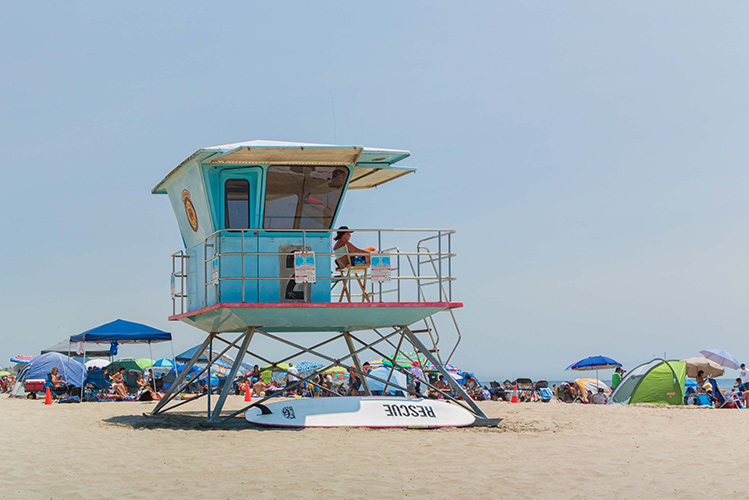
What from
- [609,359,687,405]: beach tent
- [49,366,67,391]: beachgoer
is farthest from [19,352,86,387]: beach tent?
[609,359,687,405]: beach tent

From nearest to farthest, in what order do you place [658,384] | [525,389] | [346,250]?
[346,250]
[658,384]
[525,389]

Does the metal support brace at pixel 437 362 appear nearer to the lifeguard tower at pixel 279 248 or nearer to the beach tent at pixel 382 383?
the lifeguard tower at pixel 279 248

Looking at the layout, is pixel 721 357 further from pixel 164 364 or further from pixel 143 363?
pixel 143 363

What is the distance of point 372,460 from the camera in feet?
35.5

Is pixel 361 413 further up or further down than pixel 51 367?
further down

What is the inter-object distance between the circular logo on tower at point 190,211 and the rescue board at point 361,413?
384 cm

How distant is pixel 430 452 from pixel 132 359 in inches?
1414

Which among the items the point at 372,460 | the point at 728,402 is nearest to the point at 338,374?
the point at 728,402

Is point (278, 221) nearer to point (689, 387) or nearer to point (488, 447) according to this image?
point (488, 447)

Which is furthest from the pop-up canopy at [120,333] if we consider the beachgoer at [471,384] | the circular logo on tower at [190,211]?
the circular logo on tower at [190,211]

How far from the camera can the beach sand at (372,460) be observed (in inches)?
349

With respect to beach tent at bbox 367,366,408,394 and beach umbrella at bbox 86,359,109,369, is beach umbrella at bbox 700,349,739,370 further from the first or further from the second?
beach umbrella at bbox 86,359,109,369

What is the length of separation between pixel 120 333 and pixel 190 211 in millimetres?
12580

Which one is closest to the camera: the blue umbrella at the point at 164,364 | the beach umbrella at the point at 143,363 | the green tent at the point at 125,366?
the green tent at the point at 125,366
